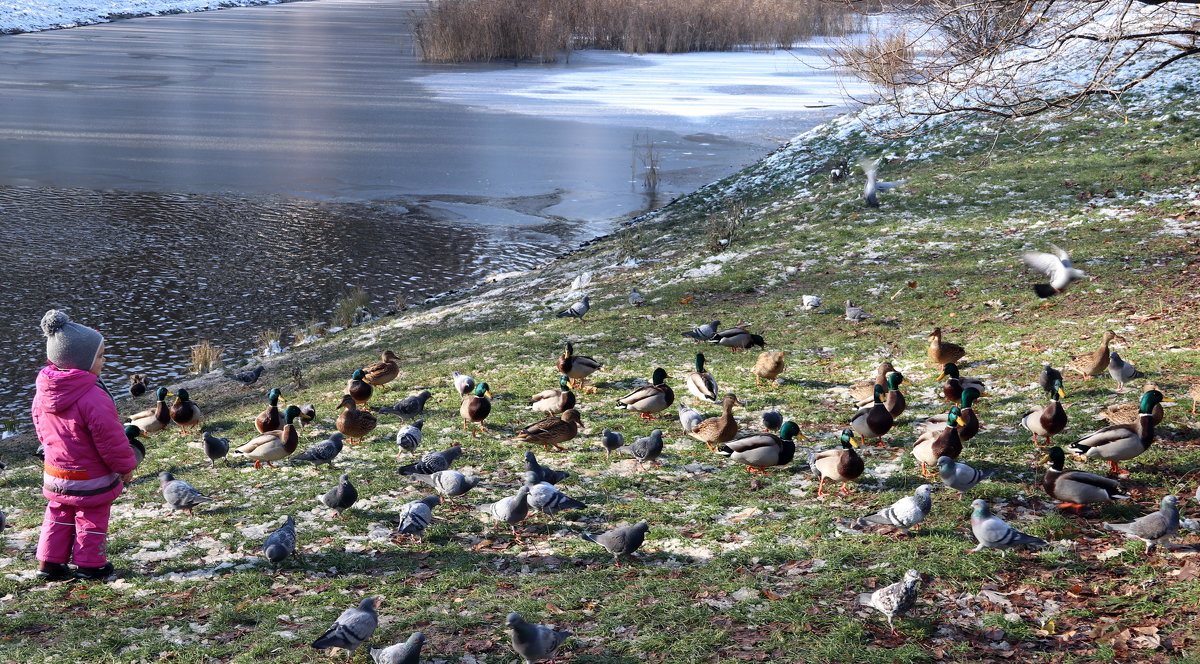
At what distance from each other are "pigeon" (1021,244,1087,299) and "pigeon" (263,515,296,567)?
34.7ft

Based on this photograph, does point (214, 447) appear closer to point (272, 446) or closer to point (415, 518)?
point (272, 446)

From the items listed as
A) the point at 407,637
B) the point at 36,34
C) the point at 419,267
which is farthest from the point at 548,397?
the point at 36,34

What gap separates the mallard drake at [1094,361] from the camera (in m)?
9.49

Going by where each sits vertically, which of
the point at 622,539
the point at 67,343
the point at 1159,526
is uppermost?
the point at 67,343

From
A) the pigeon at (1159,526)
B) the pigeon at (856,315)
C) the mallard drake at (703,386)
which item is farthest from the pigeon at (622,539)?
the pigeon at (856,315)

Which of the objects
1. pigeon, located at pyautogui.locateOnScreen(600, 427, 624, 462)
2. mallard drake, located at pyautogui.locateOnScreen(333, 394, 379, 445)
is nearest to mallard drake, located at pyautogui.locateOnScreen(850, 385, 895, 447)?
pigeon, located at pyautogui.locateOnScreen(600, 427, 624, 462)

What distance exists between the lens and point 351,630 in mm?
5535

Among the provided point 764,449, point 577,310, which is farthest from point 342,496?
point 577,310

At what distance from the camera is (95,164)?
30.0 meters

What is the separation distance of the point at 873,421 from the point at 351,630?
5.20 metres

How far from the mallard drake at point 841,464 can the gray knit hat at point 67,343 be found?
585 cm

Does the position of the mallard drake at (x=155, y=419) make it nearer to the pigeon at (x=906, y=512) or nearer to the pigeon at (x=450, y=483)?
the pigeon at (x=450, y=483)

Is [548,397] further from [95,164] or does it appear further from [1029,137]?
[95,164]

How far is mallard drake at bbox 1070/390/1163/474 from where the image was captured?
7.34 metres
